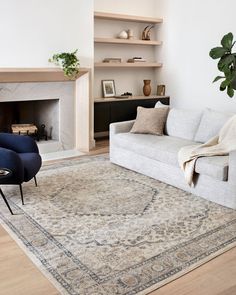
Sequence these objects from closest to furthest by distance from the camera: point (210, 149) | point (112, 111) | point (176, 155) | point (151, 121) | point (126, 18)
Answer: point (210, 149)
point (176, 155)
point (151, 121)
point (112, 111)
point (126, 18)

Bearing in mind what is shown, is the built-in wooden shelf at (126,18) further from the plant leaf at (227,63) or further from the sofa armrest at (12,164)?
the sofa armrest at (12,164)

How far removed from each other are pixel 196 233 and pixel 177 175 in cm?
111

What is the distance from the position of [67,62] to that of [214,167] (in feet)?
9.30

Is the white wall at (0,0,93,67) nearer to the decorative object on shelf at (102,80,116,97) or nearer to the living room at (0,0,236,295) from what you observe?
the living room at (0,0,236,295)

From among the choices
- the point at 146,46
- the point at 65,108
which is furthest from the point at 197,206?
the point at 146,46

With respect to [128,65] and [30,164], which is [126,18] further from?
[30,164]

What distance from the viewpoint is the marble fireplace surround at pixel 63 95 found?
526 cm

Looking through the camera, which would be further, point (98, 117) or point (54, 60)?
point (98, 117)

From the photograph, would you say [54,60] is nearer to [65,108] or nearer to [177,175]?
[65,108]

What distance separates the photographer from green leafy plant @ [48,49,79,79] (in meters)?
5.36

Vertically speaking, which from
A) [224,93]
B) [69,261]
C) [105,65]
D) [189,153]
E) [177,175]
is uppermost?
[105,65]

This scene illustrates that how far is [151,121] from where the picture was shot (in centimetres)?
500

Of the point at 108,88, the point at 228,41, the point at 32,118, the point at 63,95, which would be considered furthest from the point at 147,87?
the point at 228,41

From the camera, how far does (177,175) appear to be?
411 cm
